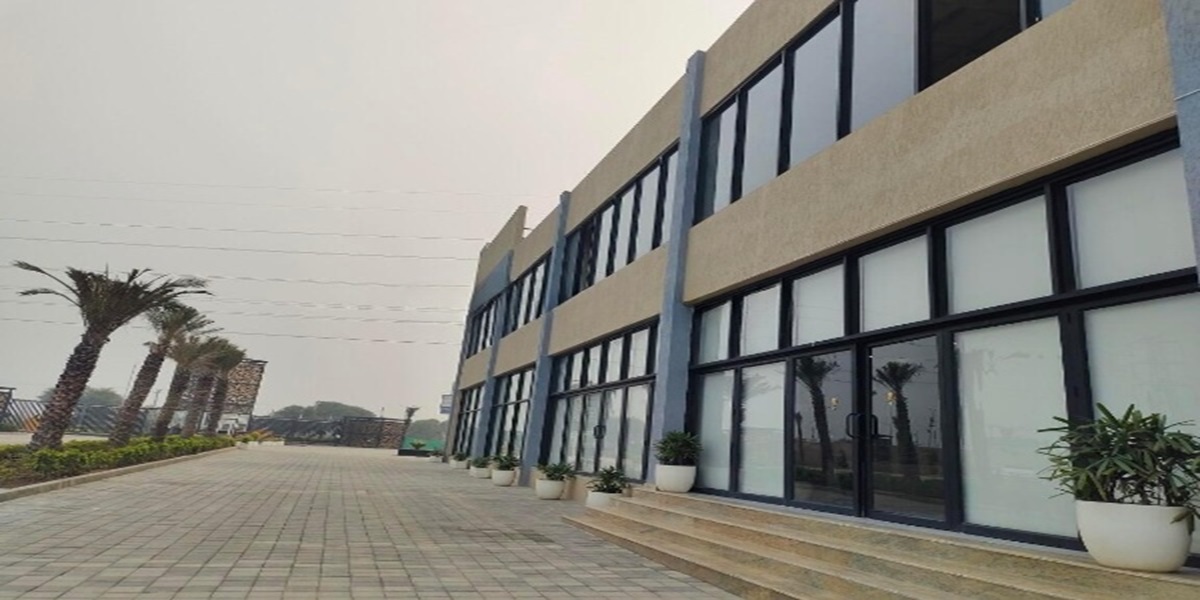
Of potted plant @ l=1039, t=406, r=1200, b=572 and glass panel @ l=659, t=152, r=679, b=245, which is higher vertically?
glass panel @ l=659, t=152, r=679, b=245

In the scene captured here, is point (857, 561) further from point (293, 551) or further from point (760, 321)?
point (293, 551)

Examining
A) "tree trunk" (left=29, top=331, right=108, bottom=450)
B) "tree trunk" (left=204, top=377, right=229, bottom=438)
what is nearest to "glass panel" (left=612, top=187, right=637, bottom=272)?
"tree trunk" (left=29, top=331, right=108, bottom=450)

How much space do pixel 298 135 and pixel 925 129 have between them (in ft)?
86.1

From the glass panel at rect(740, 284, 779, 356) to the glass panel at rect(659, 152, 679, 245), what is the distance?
283 centimetres

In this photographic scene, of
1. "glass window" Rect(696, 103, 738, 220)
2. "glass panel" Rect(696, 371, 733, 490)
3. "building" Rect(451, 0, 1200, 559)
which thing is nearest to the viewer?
"building" Rect(451, 0, 1200, 559)

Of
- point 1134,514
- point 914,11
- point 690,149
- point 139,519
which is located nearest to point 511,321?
point 690,149

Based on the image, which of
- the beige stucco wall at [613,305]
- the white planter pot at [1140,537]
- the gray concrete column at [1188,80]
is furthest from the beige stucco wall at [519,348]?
the gray concrete column at [1188,80]

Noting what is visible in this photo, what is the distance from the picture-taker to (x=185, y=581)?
4.48 metres

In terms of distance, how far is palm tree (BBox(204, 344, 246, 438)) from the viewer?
96.1ft

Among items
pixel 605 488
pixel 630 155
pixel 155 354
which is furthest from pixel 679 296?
pixel 155 354

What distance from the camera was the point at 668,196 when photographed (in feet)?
39.1

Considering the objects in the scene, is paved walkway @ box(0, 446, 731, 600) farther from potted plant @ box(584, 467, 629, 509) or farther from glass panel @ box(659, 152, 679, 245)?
glass panel @ box(659, 152, 679, 245)

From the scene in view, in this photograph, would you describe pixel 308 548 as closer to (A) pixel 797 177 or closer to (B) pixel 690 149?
(A) pixel 797 177

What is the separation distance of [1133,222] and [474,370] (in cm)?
2322
